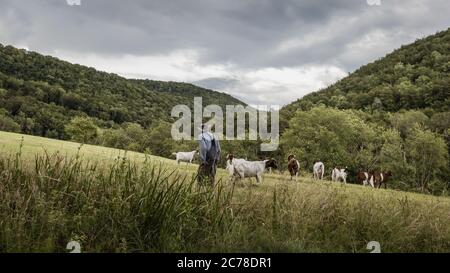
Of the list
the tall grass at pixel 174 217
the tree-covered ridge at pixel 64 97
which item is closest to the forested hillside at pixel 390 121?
the tall grass at pixel 174 217

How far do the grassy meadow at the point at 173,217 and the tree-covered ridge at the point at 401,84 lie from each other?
9716cm

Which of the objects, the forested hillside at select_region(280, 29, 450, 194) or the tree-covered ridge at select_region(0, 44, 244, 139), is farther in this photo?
the tree-covered ridge at select_region(0, 44, 244, 139)

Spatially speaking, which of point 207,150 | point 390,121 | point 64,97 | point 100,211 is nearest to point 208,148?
point 207,150

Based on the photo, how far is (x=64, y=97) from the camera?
134 metres

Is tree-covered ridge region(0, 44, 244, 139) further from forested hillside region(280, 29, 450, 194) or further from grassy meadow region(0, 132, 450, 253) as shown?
grassy meadow region(0, 132, 450, 253)

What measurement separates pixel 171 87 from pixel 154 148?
3243 inches

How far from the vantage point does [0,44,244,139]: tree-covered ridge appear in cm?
12456

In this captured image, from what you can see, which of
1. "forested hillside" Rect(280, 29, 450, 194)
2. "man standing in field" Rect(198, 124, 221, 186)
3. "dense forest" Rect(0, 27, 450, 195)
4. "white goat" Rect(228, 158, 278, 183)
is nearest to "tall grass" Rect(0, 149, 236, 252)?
"man standing in field" Rect(198, 124, 221, 186)

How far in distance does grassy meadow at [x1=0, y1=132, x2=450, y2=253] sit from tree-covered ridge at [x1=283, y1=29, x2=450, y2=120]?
97.2 m

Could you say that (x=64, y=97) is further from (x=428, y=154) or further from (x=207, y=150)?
(x=207, y=150)

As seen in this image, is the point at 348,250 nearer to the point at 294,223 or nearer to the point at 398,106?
the point at 294,223

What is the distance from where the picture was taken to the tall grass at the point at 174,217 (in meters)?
6.86

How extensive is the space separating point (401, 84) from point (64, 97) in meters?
93.1

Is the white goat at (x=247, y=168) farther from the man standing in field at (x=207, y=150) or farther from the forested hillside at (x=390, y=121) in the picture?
the forested hillside at (x=390, y=121)
